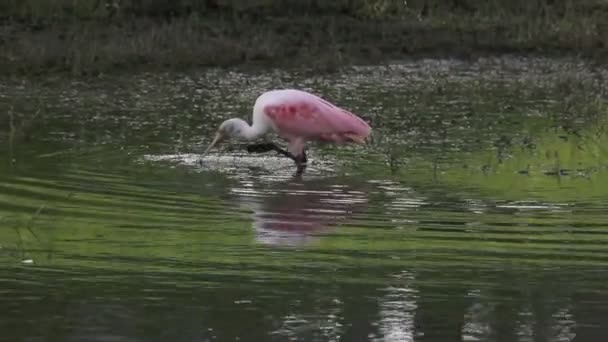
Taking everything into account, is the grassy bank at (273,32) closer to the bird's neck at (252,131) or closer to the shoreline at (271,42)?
the shoreline at (271,42)

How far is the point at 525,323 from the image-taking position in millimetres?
6648

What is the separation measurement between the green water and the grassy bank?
2.05 meters

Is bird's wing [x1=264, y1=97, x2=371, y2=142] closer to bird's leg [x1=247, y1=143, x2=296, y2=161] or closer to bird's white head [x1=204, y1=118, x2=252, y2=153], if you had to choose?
bird's leg [x1=247, y1=143, x2=296, y2=161]

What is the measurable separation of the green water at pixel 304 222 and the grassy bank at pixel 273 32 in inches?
80.8

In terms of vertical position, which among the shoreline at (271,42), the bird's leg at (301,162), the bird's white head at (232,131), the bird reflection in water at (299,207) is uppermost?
the shoreline at (271,42)

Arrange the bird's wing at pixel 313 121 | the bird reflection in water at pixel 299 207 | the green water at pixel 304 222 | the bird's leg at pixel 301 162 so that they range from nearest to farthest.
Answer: the green water at pixel 304 222 → the bird reflection in water at pixel 299 207 → the bird's leg at pixel 301 162 → the bird's wing at pixel 313 121

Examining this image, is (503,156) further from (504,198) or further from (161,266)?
(161,266)

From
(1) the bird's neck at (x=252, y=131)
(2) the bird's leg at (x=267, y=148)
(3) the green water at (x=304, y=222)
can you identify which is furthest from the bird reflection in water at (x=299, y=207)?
(1) the bird's neck at (x=252, y=131)

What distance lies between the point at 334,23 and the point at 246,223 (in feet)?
42.4

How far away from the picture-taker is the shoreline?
19.3 metres

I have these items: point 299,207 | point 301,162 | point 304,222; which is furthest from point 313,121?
point 304,222

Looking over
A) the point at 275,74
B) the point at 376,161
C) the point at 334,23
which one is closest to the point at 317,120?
the point at 376,161

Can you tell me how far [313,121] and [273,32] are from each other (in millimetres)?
8595

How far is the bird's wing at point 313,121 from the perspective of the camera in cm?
1284
